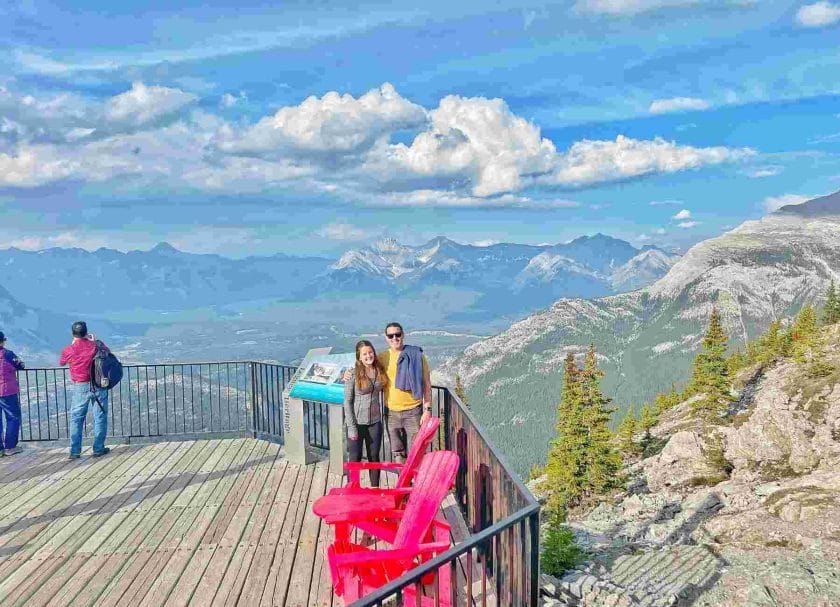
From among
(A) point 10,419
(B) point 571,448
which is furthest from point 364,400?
(B) point 571,448

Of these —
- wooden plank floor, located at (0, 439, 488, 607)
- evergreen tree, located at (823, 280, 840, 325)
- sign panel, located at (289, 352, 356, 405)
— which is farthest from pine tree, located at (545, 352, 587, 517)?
evergreen tree, located at (823, 280, 840, 325)

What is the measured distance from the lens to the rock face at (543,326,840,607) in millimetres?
11328

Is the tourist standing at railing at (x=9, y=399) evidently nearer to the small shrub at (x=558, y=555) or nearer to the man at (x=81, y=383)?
the man at (x=81, y=383)

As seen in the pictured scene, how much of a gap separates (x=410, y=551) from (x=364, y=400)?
9.28 ft

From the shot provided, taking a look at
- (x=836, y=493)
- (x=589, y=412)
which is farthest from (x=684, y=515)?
(x=589, y=412)

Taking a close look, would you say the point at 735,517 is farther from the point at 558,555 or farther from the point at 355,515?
the point at 355,515

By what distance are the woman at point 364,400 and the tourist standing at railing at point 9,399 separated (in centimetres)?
632

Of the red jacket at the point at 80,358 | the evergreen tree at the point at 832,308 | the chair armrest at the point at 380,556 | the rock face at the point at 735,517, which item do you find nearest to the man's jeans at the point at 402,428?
the chair armrest at the point at 380,556

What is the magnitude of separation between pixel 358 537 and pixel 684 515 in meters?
A: 30.5

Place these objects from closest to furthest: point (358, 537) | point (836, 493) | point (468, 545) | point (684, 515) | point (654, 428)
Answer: point (468, 545)
point (358, 537)
point (836, 493)
point (684, 515)
point (654, 428)

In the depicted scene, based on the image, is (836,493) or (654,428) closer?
(836,493)

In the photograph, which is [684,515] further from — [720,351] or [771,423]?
[720,351]

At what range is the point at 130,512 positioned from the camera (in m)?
7.67

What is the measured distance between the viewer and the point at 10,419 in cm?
1032
